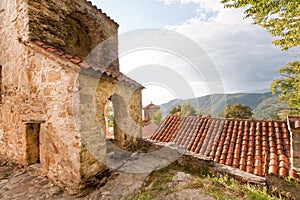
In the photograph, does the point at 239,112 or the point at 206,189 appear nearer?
the point at 206,189

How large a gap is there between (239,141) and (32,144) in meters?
6.63

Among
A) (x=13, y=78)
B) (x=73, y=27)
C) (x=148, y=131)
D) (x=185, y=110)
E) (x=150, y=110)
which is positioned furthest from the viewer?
(x=185, y=110)

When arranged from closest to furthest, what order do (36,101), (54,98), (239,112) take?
(54,98) → (36,101) → (239,112)

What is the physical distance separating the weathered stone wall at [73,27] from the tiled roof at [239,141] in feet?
14.7

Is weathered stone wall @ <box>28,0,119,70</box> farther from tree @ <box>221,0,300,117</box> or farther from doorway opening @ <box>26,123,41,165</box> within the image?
tree @ <box>221,0,300,117</box>

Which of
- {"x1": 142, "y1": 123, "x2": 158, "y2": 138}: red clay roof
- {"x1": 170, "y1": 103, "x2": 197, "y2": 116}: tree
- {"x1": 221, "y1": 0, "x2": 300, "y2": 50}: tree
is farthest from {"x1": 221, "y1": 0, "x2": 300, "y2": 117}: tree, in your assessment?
{"x1": 170, "y1": 103, "x2": 197, "y2": 116}: tree

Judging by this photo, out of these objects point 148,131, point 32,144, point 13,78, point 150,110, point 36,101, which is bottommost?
point 148,131

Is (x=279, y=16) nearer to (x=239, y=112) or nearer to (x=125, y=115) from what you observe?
(x=125, y=115)

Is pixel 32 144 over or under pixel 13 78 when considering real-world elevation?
under

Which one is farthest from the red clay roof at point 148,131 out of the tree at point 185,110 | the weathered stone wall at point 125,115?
the tree at point 185,110

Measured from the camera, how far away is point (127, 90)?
4.50 meters

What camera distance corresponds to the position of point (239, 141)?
570 cm

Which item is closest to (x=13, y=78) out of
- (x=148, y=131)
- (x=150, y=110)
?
(x=148, y=131)

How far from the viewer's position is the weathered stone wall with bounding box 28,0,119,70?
3506 millimetres
